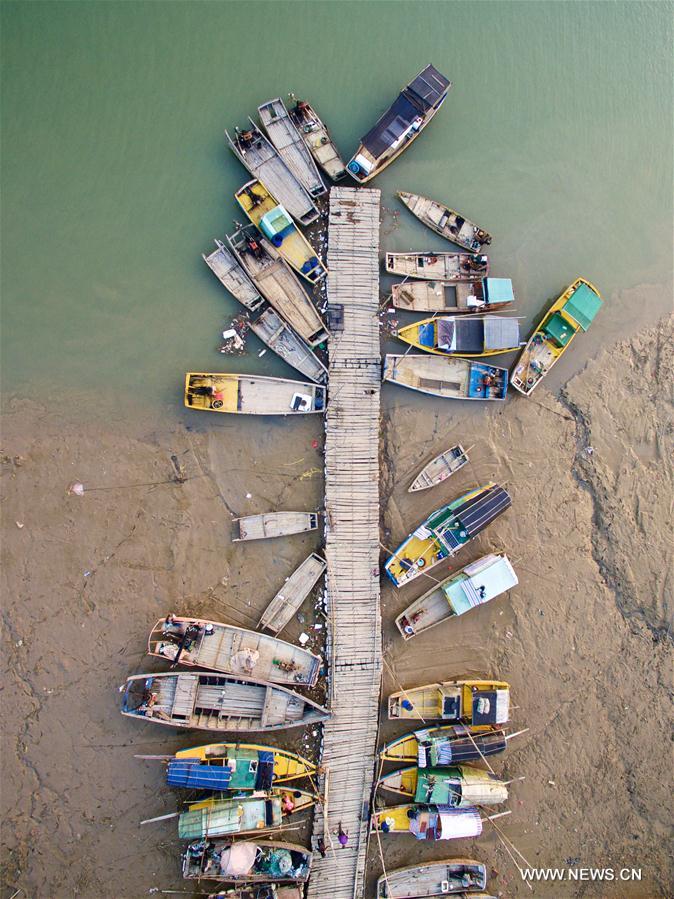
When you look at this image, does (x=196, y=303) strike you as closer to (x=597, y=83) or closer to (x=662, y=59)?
(x=597, y=83)

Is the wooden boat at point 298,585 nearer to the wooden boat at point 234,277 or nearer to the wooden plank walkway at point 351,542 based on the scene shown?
the wooden plank walkway at point 351,542

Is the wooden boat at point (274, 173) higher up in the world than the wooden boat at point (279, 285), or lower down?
higher up

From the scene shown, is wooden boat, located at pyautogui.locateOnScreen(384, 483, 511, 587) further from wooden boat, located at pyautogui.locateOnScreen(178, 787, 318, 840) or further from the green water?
wooden boat, located at pyautogui.locateOnScreen(178, 787, 318, 840)

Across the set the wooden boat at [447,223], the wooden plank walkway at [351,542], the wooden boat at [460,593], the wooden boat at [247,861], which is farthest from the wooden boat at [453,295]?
the wooden boat at [247,861]

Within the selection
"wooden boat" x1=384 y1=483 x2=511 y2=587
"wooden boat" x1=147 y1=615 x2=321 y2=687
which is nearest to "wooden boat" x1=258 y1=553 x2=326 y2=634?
"wooden boat" x1=147 y1=615 x2=321 y2=687

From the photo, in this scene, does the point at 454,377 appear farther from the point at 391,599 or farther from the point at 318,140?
the point at 318,140

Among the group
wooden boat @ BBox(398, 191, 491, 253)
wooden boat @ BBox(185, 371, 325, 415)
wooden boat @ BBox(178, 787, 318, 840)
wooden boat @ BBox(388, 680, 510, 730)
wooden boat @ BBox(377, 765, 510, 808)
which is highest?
wooden boat @ BBox(398, 191, 491, 253)
